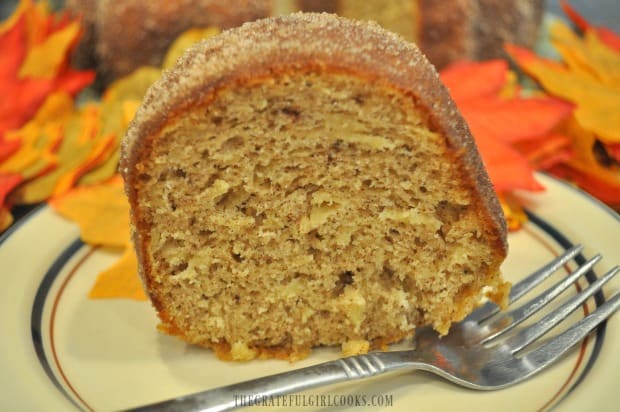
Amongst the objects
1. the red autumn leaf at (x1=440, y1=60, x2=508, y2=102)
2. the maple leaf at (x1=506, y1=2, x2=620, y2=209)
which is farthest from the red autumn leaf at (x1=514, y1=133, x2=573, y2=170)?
the red autumn leaf at (x1=440, y1=60, x2=508, y2=102)

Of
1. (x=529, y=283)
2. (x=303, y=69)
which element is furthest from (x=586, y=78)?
(x=303, y=69)

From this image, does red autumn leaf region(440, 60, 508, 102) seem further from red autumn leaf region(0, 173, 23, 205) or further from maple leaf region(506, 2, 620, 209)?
red autumn leaf region(0, 173, 23, 205)

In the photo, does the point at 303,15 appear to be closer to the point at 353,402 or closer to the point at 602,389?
the point at 353,402

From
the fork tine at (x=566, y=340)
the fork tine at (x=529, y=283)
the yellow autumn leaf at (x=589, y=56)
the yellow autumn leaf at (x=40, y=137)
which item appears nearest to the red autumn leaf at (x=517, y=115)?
the yellow autumn leaf at (x=589, y=56)

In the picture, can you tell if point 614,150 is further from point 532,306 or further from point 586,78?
point 532,306

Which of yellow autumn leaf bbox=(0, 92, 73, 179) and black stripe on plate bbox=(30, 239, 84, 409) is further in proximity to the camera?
yellow autumn leaf bbox=(0, 92, 73, 179)

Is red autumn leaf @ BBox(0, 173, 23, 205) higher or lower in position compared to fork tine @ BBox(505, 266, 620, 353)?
higher
